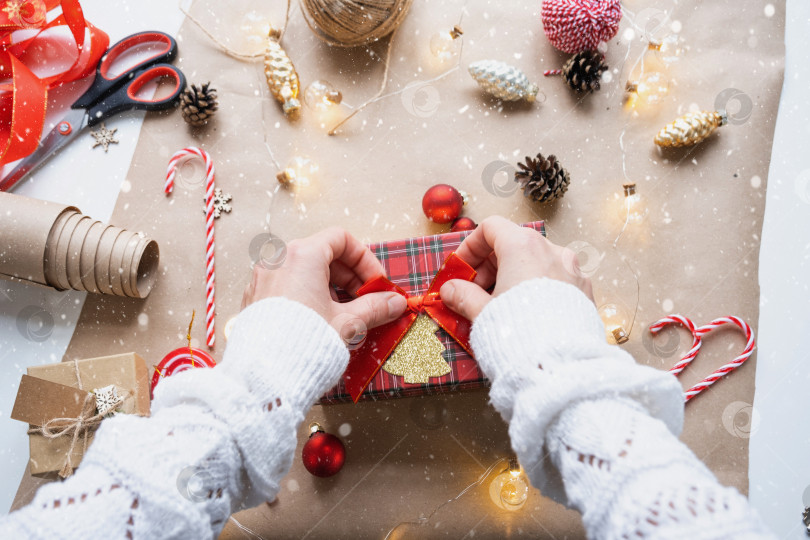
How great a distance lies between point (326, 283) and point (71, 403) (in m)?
0.72

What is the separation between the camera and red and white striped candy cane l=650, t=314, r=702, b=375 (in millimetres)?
1458

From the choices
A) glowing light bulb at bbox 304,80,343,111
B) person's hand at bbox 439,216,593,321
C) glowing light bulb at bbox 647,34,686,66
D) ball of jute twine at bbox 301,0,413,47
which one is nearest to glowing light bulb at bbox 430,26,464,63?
ball of jute twine at bbox 301,0,413,47

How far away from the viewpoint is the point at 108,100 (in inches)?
65.8

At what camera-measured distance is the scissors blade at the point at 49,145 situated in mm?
1663

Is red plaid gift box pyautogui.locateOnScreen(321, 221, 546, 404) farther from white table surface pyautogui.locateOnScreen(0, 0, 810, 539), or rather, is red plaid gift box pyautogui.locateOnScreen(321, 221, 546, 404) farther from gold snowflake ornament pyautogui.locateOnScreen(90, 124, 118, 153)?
gold snowflake ornament pyautogui.locateOnScreen(90, 124, 118, 153)

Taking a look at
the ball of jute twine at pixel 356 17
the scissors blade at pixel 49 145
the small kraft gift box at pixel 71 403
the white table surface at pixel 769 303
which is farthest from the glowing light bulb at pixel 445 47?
the small kraft gift box at pixel 71 403

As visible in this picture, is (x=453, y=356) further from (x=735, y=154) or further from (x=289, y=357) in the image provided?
(x=735, y=154)

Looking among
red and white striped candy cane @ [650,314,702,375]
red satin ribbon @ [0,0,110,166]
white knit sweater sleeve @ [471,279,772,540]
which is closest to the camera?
white knit sweater sleeve @ [471,279,772,540]

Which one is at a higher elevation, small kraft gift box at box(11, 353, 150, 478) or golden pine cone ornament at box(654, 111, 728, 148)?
golden pine cone ornament at box(654, 111, 728, 148)

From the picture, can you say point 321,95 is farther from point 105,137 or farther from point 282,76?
point 105,137

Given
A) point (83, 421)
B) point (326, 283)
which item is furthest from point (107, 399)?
point (326, 283)

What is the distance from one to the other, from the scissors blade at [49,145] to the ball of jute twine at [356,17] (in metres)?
0.75

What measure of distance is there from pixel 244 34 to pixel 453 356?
3.83ft

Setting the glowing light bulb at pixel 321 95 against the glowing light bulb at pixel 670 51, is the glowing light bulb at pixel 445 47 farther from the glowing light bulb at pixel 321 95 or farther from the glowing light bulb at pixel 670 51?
the glowing light bulb at pixel 670 51
